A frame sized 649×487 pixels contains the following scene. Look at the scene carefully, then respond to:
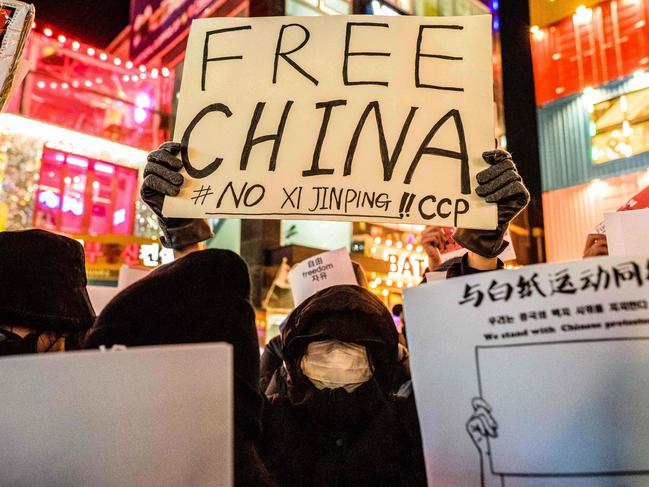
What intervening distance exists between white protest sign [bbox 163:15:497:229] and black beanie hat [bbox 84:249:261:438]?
0.21 metres

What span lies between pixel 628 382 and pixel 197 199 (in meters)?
1.07

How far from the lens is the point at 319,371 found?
1731mm

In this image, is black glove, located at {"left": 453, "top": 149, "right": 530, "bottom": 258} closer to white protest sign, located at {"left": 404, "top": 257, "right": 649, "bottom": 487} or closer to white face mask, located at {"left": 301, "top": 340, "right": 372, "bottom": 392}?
white protest sign, located at {"left": 404, "top": 257, "right": 649, "bottom": 487}

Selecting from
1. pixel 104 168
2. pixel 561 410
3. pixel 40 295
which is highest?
pixel 104 168

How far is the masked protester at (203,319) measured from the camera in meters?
1.19

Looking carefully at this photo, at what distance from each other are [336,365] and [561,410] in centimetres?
91

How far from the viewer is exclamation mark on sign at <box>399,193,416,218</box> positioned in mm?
1415

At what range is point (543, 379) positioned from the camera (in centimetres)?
91

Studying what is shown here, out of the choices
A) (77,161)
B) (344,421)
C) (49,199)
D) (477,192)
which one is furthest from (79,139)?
(477,192)

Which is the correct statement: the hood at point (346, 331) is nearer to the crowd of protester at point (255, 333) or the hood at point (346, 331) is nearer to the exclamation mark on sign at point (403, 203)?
the crowd of protester at point (255, 333)

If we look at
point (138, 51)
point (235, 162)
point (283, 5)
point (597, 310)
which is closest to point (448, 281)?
point (597, 310)

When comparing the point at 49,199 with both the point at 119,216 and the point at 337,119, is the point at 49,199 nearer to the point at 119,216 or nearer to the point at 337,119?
the point at 119,216

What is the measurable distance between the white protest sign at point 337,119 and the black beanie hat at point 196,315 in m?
0.21

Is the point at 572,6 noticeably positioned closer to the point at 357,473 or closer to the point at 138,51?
the point at 138,51
